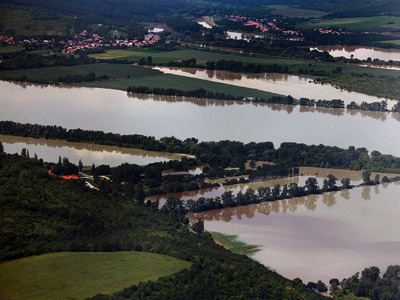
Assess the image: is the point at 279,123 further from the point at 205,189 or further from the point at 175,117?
the point at 205,189

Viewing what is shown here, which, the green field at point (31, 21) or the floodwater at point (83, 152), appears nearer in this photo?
the floodwater at point (83, 152)

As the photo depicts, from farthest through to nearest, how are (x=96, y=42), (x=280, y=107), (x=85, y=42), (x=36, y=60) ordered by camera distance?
(x=96, y=42), (x=85, y=42), (x=36, y=60), (x=280, y=107)

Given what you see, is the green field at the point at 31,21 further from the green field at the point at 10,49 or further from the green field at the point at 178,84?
the green field at the point at 178,84

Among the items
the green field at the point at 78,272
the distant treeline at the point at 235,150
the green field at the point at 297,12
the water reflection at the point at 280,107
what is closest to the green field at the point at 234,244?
the green field at the point at 78,272

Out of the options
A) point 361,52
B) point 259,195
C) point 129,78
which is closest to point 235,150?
point 259,195

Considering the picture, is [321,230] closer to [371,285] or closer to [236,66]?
[371,285]

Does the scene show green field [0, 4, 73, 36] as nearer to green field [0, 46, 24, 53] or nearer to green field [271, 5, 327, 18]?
green field [0, 46, 24, 53]

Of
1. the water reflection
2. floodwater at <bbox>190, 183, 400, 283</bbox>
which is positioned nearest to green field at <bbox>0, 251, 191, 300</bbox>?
floodwater at <bbox>190, 183, 400, 283</bbox>
